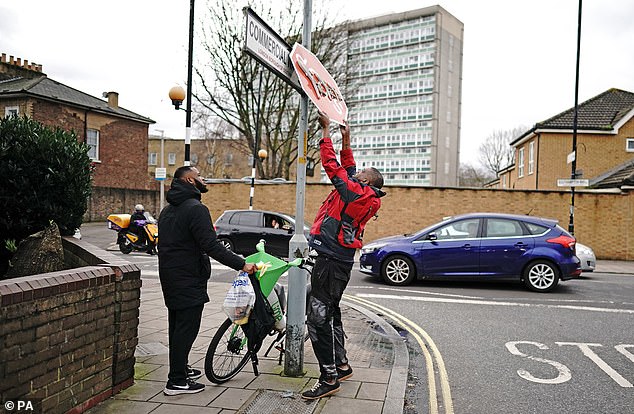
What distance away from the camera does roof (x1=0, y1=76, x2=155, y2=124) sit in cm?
2761

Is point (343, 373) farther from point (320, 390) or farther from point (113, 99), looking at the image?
point (113, 99)

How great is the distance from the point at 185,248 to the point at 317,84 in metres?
1.85

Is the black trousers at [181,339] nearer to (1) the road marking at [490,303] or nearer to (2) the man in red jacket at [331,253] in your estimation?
(2) the man in red jacket at [331,253]

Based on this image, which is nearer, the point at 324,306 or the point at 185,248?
the point at 185,248

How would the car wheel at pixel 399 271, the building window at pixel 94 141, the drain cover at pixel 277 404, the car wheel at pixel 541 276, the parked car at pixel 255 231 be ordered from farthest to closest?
the building window at pixel 94 141 < the parked car at pixel 255 231 < the car wheel at pixel 399 271 < the car wheel at pixel 541 276 < the drain cover at pixel 277 404

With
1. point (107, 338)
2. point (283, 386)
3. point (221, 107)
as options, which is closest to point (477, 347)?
point (283, 386)

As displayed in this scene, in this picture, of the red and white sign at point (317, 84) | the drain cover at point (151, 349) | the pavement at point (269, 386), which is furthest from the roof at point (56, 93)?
the red and white sign at point (317, 84)

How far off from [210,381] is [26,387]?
1658mm

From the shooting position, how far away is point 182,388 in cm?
418

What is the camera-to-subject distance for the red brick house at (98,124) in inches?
1098

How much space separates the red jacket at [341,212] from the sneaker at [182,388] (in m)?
1.53

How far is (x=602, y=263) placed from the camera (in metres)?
18.0

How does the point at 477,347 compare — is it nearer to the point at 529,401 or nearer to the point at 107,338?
the point at 529,401

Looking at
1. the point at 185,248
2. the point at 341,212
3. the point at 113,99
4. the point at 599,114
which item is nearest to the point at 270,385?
the point at 185,248
